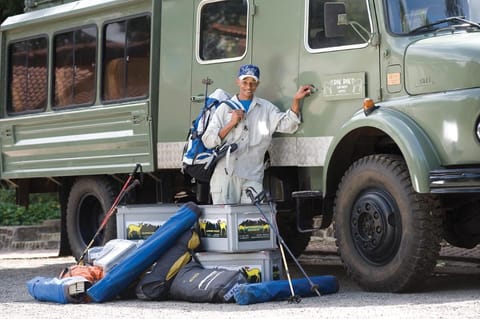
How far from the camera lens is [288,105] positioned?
10172 mm

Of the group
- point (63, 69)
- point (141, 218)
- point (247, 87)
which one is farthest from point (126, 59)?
point (247, 87)

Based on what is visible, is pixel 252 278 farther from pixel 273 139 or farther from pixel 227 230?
pixel 273 139

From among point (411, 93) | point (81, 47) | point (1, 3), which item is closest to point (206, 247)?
point (411, 93)

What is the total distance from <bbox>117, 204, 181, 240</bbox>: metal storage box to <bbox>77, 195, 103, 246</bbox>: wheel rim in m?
2.48

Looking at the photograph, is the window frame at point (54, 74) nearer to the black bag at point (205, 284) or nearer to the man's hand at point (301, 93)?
the man's hand at point (301, 93)

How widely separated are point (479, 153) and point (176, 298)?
2466mm

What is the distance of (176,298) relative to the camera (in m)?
9.18

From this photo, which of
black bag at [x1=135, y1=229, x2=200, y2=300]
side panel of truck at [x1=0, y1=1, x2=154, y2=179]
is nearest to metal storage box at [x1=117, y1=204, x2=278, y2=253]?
black bag at [x1=135, y1=229, x2=200, y2=300]

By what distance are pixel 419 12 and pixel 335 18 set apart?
25.9 inches

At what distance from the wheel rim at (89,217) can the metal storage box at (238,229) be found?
395cm

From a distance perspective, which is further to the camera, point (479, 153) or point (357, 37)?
point (357, 37)

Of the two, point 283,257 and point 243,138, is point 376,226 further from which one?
point 243,138

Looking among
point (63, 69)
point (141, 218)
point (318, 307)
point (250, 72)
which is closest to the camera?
point (318, 307)

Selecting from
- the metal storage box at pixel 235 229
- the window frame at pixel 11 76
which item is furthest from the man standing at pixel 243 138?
the window frame at pixel 11 76
